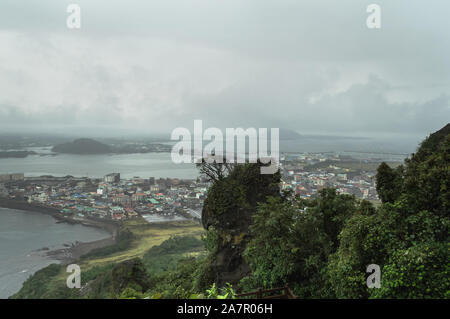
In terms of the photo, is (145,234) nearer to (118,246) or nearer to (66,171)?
(118,246)

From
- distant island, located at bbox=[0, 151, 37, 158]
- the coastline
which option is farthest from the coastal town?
distant island, located at bbox=[0, 151, 37, 158]

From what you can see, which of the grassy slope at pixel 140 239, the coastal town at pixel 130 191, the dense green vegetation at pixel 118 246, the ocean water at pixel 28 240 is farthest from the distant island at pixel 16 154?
the dense green vegetation at pixel 118 246

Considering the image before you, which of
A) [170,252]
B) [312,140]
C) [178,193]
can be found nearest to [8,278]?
[170,252]

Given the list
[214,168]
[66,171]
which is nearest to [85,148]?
[66,171]

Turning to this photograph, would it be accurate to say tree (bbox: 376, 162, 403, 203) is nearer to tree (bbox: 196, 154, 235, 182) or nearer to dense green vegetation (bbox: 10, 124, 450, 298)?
dense green vegetation (bbox: 10, 124, 450, 298)

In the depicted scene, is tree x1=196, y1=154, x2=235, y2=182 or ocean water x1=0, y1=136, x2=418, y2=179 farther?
ocean water x1=0, y1=136, x2=418, y2=179

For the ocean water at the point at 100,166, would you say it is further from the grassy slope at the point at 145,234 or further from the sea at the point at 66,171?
the grassy slope at the point at 145,234
